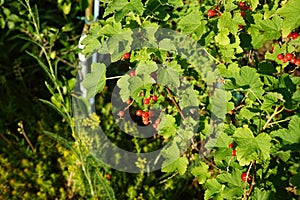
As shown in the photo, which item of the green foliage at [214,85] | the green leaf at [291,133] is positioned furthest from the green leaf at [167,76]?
the green leaf at [291,133]

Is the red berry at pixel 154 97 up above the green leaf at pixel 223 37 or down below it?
below

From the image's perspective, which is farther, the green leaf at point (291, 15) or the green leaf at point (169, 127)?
the green leaf at point (169, 127)

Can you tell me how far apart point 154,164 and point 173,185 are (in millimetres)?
158

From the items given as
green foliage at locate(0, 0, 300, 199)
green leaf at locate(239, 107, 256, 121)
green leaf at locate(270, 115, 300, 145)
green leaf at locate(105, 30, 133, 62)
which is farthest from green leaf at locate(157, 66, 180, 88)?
green leaf at locate(270, 115, 300, 145)

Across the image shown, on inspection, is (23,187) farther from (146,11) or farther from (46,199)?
(146,11)

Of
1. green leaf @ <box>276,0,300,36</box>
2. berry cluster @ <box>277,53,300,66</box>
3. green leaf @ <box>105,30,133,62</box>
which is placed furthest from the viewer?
berry cluster @ <box>277,53,300,66</box>

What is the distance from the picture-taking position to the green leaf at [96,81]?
144cm

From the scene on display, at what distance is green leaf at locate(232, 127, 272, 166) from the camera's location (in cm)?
127

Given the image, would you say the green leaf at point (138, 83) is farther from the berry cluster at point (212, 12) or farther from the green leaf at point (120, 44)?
the berry cluster at point (212, 12)

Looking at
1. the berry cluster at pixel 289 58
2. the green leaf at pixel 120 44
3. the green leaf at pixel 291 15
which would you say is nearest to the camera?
the green leaf at pixel 291 15

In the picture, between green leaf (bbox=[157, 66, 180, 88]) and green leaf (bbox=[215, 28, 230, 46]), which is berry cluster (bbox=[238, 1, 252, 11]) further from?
green leaf (bbox=[157, 66, 180, 88])

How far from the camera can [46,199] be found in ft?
7.69

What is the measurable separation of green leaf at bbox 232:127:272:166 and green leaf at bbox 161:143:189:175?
287mm

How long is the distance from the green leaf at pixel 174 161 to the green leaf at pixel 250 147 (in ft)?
0.94
